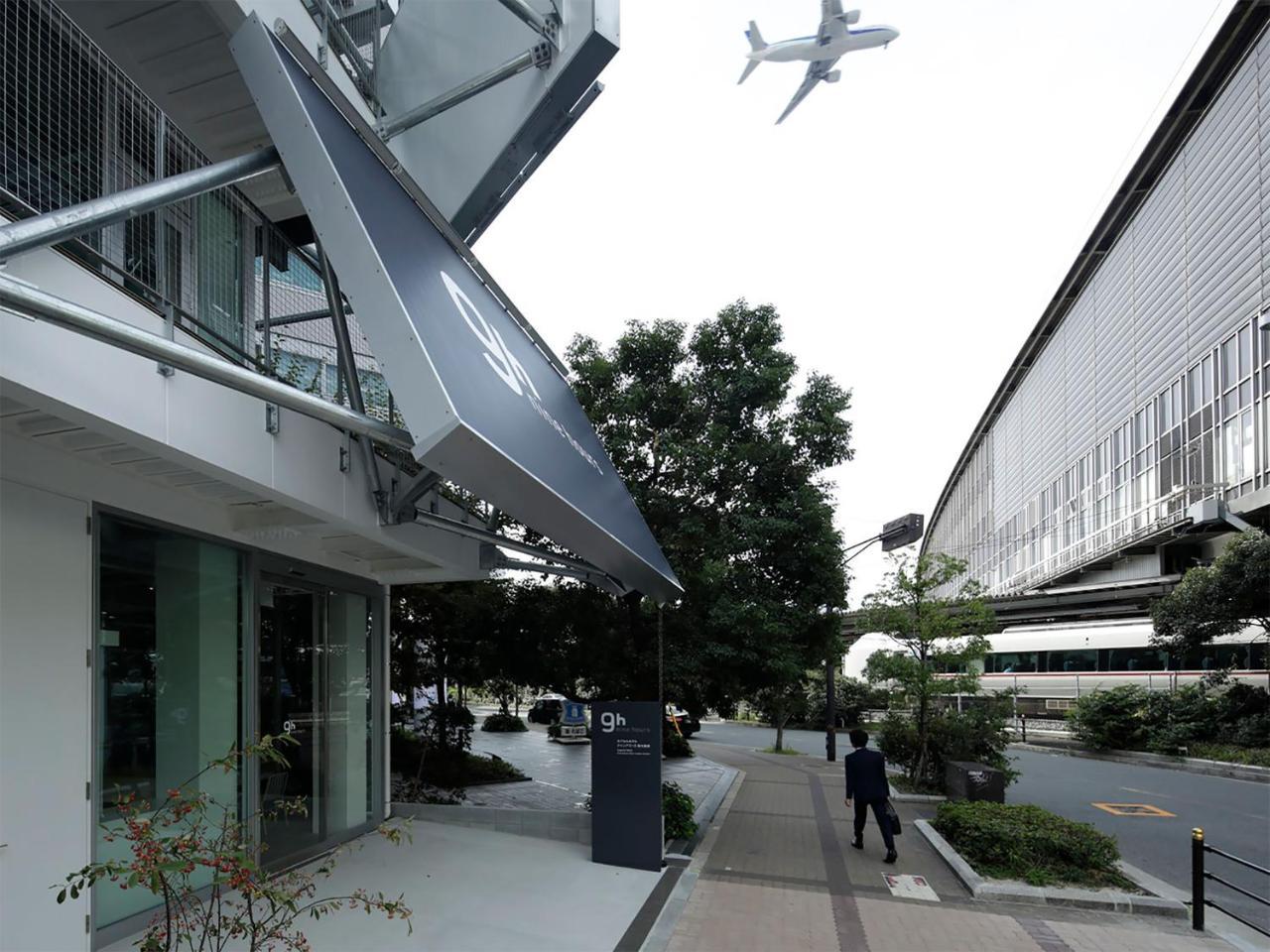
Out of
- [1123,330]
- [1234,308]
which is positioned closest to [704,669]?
[1234,308]

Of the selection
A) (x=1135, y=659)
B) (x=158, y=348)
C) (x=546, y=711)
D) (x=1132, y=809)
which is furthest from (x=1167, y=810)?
(x=546, y=711)

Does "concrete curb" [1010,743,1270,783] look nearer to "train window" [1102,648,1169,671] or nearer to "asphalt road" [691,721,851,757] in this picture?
"train window" [1102,648,1169,671]

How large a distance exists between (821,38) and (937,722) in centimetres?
2080

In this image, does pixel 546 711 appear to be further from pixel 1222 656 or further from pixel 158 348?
pixel 158 348

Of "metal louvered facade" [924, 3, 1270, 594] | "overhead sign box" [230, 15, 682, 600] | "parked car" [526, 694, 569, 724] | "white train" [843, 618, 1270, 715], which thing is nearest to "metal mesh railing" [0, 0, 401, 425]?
"overhead sign box" [230, 15, 682, 600]

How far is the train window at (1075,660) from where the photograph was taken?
3444 centimetres

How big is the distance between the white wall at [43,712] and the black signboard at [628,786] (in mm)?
5192

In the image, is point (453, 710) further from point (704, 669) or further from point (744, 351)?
point (744, 351)

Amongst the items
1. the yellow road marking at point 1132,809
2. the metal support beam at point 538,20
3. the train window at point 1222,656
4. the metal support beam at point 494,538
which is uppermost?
the metal support beam at point 538,20

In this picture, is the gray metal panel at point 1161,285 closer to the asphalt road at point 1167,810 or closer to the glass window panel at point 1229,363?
the glass window panel at point 1229,363

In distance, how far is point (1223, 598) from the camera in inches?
995

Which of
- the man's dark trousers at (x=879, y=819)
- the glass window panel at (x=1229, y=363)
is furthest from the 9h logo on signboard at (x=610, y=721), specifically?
the glass window panel at (x=1229, y=363)


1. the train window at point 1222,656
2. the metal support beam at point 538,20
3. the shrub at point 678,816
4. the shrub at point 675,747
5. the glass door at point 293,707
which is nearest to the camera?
the glass door at point 293,707

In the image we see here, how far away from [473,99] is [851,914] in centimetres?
1020
